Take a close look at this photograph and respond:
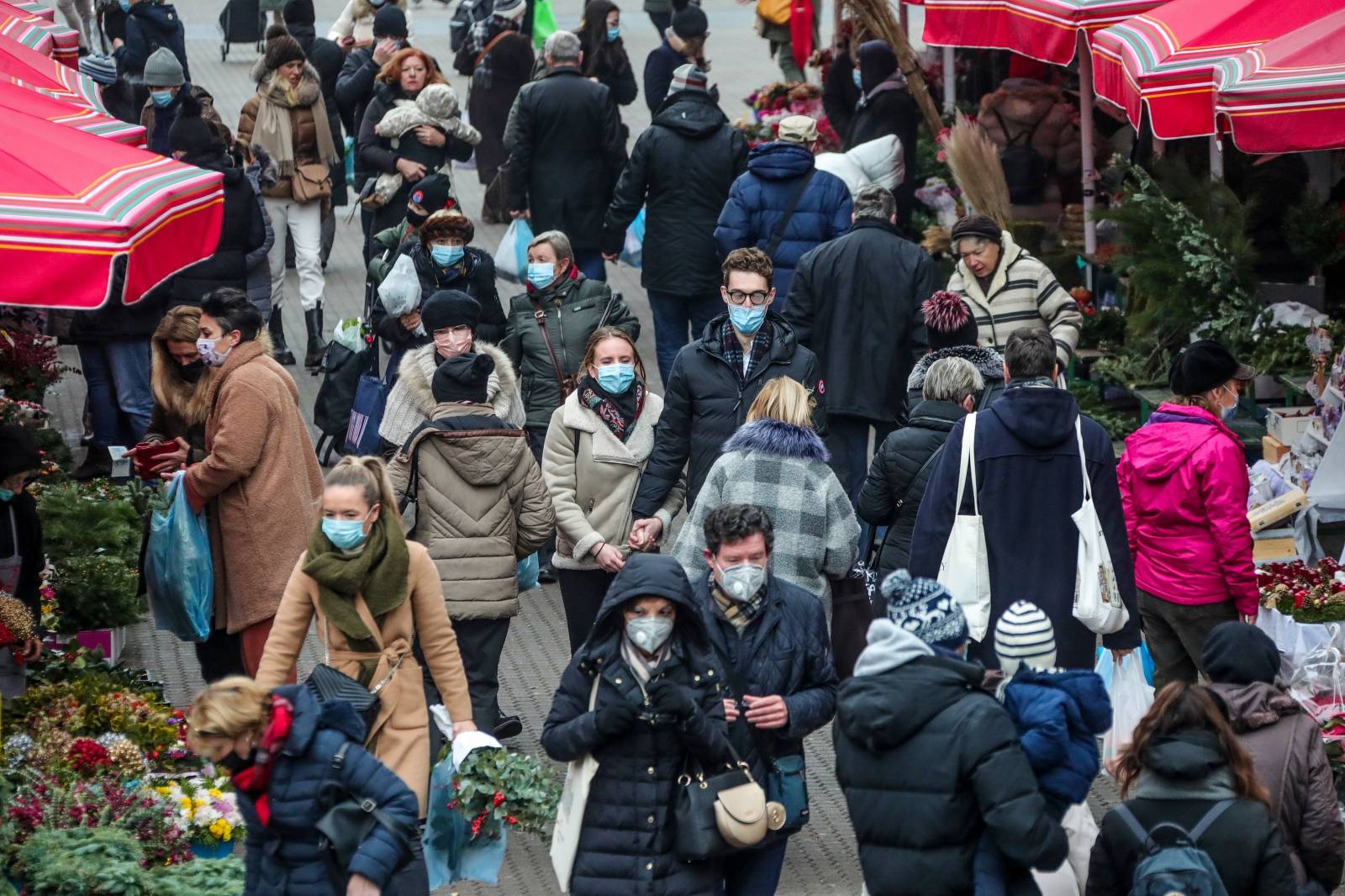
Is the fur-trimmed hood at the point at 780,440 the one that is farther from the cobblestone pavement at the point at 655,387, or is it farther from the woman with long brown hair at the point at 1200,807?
the woman with long brown hair at the point at 1200,807

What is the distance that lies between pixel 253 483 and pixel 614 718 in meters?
2.56

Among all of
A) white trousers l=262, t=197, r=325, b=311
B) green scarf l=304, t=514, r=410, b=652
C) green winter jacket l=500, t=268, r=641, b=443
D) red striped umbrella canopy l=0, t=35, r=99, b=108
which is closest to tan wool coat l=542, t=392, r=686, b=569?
green winter jacket l=500, t=268, r=641, b=443

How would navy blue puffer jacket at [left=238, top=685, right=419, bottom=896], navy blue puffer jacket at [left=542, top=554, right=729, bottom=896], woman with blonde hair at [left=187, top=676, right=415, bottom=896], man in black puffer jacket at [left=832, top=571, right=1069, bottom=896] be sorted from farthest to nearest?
navy blue puffer jacket at [left=542, top=554, right=729, bottom=896] < navy blue puffer jacket at [left=238, top=685, right=419, bottom=896] < woman with blonde hair at [left=187, top=676, right=415, bottom=896] < man in black puffer jacket at [left=832, top=571, right=1069, bottom=896]

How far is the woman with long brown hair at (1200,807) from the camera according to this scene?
479 centimetres

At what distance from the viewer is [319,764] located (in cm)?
499

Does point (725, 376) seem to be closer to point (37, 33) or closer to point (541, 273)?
point (541, 273)

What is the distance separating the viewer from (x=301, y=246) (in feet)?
43.4

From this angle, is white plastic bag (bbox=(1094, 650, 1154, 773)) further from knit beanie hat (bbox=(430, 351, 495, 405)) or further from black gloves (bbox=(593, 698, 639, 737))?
knit beanie hat (bbox=(430, 351, 495, 405))

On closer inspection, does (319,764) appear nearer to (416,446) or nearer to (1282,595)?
(416,446)

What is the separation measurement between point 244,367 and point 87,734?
145cm

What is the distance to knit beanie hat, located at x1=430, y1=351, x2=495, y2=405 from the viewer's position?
7.36 meters

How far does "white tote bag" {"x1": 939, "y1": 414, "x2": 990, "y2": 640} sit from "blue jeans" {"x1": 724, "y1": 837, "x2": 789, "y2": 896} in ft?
3.81

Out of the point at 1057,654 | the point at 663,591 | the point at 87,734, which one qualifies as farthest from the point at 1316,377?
the point at 87,734

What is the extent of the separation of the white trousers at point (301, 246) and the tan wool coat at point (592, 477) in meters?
5.62
